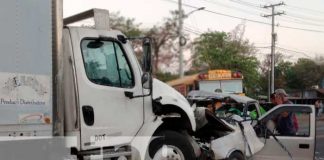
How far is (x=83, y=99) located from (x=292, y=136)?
13.7 feet

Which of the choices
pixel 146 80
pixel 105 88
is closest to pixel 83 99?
pixel 105 88

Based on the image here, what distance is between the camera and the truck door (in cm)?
657

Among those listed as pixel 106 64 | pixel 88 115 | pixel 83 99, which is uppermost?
pixel 106 64

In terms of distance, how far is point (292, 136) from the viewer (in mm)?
8898

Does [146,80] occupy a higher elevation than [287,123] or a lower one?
higher

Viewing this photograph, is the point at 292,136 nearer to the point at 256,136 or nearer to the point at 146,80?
the point at 256,136

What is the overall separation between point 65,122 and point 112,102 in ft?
2.45

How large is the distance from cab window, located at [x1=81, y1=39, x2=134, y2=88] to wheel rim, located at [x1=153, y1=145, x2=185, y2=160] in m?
1.11

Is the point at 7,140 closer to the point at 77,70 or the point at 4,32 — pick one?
the point at 4,32

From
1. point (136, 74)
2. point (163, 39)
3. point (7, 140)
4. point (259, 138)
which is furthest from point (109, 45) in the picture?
point (163, 39)

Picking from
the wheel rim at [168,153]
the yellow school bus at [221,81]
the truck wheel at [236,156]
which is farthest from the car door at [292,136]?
the yellow school bus at [221,81]

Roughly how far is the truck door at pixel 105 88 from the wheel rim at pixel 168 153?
1.87ft

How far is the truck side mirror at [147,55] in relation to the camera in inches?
264

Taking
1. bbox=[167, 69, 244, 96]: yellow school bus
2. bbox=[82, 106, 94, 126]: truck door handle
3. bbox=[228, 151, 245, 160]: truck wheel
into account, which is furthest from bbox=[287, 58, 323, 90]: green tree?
bbox=[82, 106, 94, 126]: truck door handle
